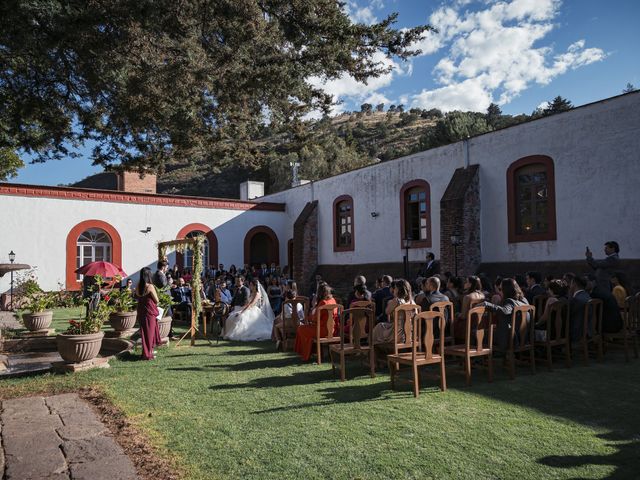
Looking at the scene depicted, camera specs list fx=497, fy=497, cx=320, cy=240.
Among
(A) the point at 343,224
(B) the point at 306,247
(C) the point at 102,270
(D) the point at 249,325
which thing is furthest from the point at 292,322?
(B) the point at 306,247

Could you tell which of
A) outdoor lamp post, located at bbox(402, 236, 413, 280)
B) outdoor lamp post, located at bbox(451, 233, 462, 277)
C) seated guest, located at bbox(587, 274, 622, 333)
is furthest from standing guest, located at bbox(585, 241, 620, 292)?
outdoor lamp post, located at bbox(402, 236, 413, 280)

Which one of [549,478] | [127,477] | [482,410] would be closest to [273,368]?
[482,410]

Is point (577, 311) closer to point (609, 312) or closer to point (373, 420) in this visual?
point (609, 312)

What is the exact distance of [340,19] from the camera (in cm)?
640

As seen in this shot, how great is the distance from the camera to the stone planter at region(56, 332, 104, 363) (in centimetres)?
665

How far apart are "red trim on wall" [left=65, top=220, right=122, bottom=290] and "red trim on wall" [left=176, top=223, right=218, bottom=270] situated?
249cm

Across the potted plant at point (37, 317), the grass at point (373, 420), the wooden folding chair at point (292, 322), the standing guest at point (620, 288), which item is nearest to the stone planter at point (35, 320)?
the potted plant at point (37, 317)

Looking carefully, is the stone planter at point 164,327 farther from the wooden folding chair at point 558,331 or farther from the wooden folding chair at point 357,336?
the wooden folding chair at point 558,331

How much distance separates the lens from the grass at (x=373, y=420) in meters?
3.51

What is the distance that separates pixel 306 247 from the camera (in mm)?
21484

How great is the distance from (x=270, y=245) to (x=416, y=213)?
356 inches

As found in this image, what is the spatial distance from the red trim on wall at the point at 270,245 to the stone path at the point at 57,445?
58.0 feet

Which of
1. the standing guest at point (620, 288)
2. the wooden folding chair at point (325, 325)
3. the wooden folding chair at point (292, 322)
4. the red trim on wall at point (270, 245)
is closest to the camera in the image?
the wooden folding chair at point (325, 325)

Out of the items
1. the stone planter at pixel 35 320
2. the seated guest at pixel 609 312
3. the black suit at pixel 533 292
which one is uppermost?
the black suit at pixel 533 292
